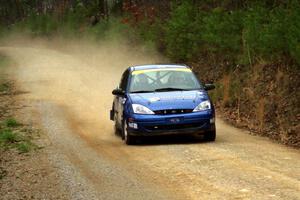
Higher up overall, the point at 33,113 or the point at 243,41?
the point at 243,41

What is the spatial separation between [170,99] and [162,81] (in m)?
1.18

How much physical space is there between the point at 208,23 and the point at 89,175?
1257 cm

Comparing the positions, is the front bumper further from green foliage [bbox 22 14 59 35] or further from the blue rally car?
green foliage [bbox 22 14 59 35]

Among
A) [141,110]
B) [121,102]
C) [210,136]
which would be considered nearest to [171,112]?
[141,110]

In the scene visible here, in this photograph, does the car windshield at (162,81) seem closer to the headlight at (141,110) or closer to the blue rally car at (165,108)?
the blue rally car at (165,108)

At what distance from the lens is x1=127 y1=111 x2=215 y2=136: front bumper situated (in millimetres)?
13367

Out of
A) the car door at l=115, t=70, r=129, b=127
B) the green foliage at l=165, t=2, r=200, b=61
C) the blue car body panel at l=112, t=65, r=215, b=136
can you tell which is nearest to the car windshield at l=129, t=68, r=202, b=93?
the car door at l=115, t=70, r=129, b=127

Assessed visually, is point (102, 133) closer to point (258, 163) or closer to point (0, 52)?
point (258, 163)

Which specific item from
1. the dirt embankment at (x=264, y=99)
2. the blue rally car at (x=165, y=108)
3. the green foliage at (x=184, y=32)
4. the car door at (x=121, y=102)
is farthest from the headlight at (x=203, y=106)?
the green foliage at (x=184, y=32)

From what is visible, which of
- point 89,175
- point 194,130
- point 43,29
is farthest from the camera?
point 43,29

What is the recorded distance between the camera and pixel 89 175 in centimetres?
1047

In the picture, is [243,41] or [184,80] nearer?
[184,80]

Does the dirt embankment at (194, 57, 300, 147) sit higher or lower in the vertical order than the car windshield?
lower

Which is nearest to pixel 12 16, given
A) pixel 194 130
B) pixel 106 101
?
pixel 106 101
